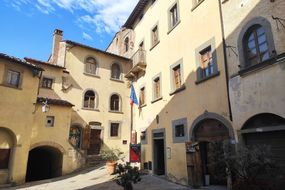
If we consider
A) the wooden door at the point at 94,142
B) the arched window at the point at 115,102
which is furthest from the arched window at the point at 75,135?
the arched window at the point at 115,102

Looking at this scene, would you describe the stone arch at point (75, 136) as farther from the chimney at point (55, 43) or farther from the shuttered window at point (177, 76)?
the shuttered window at point (177, 76)

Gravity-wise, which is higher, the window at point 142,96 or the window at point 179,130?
the window at point 142,96

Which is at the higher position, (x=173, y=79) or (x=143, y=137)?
(x=173, y=79)

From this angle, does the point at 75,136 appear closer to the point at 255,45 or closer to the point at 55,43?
the point at 55,43

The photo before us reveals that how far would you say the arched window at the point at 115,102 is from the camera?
2152 centimetres

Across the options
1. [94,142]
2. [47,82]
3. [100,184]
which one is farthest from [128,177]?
[47,82]

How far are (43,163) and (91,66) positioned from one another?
907 centimetres

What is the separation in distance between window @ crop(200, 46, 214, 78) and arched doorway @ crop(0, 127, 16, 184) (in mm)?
11094

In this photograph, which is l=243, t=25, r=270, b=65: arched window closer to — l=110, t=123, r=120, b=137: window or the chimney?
l=110, t=123, r=120, b=137: window

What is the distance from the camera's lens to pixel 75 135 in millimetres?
18422

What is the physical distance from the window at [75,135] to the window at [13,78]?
5.94m

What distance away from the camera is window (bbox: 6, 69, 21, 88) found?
13.6m

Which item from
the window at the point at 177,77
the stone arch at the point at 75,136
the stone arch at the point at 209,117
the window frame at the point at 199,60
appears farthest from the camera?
the stone arch at the point at 75,136

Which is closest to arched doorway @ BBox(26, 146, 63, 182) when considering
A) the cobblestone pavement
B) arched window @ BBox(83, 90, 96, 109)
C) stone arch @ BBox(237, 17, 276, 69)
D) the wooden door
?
the wooden door
